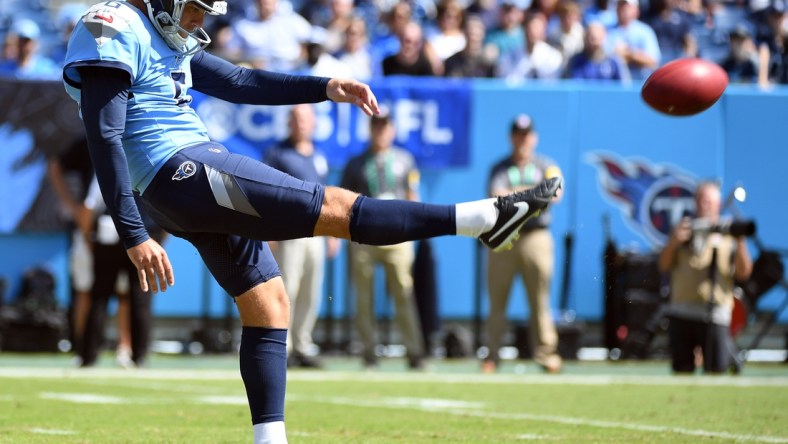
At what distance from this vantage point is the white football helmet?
16.4 ft

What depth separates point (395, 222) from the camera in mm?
4840

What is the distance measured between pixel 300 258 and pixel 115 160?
6959 millimetres

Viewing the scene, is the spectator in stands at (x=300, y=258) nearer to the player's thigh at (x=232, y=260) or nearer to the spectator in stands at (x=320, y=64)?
the spectator in stands at (x=320, y=64)

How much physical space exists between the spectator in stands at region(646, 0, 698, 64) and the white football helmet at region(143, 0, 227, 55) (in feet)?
36.9

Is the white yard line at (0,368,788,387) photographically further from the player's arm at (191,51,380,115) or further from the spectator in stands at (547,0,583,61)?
the player's arm at (191,51,380,115)

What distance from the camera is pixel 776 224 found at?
13438 millimetres

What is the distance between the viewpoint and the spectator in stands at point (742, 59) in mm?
14867

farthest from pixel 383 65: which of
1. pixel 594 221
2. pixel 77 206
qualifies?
pixel 77 206

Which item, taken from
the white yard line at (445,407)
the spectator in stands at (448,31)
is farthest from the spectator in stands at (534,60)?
the white yard line at (445,407)

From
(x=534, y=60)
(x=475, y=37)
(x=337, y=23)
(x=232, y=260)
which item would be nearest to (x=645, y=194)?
(x=534, y=60)

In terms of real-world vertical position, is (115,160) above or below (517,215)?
above

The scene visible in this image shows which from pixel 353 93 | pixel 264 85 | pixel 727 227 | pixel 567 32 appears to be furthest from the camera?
pixel 567 32

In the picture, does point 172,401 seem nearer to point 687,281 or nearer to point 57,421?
point 57,421

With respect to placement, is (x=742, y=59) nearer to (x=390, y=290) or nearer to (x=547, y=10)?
(x=547, y=10)
